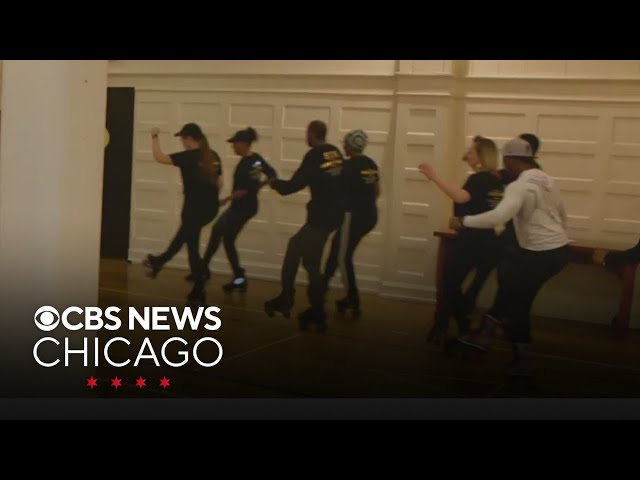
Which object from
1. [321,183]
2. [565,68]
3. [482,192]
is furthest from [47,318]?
[565,68]

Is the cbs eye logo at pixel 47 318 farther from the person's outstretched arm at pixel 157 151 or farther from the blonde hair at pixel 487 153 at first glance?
the blonde hair at pixel 487 153

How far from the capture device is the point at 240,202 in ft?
14.7

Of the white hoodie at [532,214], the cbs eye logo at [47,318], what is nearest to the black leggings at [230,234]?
the cbs eye logo at [47,318]

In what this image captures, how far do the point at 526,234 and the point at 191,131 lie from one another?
1.61 meters

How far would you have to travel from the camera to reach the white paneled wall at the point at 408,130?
4.33 metres

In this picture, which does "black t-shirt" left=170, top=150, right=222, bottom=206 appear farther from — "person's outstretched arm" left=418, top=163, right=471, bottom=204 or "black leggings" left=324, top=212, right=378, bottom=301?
"person's outstretched arm" left=418, top=163, right=471, bottom=204

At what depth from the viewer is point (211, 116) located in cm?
446

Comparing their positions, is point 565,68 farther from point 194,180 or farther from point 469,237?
point 194,180

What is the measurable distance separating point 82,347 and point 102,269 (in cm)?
37

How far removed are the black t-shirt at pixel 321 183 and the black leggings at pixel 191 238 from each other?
1.21ft

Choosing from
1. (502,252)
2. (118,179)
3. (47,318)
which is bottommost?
(47,318)

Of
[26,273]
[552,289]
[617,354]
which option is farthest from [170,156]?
[617,354]

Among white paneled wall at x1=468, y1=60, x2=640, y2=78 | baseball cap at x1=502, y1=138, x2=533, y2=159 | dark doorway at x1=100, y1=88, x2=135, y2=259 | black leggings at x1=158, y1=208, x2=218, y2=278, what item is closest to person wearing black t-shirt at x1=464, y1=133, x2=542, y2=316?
baseball cap at x1=502, y1=138, x2=533, y2=159

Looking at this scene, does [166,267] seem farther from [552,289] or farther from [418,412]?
[552,289]
